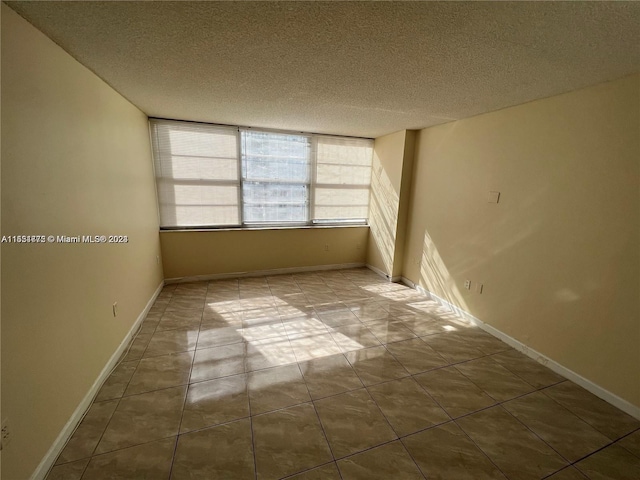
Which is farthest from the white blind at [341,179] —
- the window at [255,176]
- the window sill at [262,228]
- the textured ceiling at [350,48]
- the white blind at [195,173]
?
the textured ceiling at [350,48]

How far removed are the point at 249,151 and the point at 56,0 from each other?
287cm

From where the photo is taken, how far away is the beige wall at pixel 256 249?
12.8 ft

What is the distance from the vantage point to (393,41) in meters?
1.43

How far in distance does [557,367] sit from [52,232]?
387cm

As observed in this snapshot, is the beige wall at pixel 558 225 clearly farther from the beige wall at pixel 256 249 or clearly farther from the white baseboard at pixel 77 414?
the white baseboard at pixel 77 414

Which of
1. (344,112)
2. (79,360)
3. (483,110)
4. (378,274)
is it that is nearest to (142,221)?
(79,360)

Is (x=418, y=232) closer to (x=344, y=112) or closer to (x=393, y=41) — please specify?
(x=344, y=112)

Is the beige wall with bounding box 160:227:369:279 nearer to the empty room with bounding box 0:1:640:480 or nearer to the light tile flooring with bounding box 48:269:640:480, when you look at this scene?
the empty room with bounding box 0:1:640:480

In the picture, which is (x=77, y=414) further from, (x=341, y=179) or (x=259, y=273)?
(x=341, y=179)

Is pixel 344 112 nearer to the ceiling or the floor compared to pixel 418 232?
nearer to the ceiling

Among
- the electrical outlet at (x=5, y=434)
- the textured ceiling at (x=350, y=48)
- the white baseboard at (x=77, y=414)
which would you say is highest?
the textured ceiling at (x=350, y=48)

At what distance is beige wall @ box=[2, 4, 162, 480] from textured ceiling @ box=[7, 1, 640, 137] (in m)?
0.23

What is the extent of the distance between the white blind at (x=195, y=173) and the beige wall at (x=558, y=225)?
308 cm

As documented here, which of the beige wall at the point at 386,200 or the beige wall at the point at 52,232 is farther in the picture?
the beige wall at the point at 386,200
